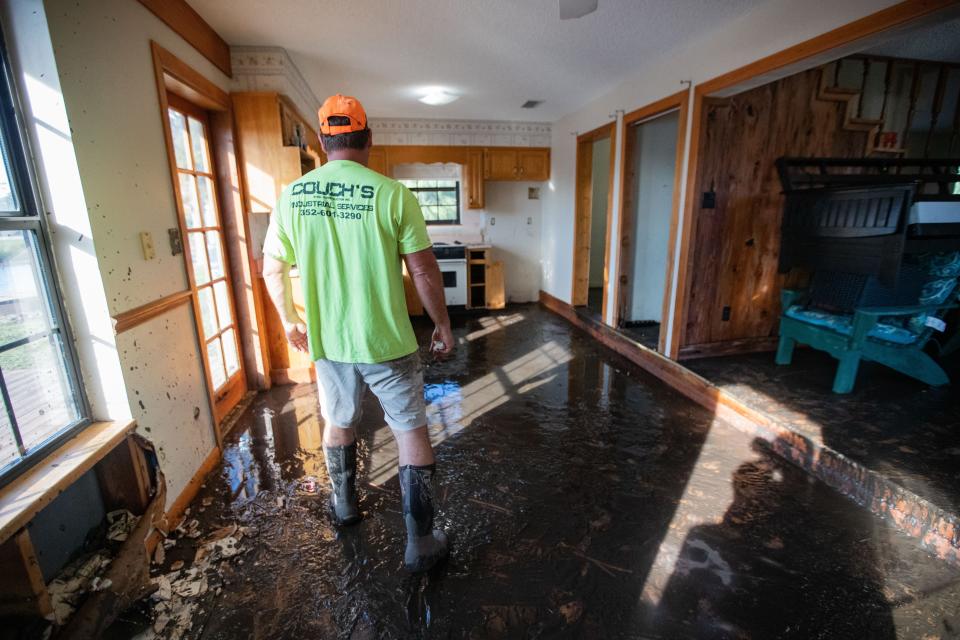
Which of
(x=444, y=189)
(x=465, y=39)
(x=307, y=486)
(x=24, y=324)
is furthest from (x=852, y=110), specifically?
(x=24, y=324)

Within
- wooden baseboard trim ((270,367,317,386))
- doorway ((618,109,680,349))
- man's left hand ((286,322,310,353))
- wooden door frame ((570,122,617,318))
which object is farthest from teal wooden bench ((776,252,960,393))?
wooden baseboard trim ((270,367,317,386))

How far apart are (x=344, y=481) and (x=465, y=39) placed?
2.80m

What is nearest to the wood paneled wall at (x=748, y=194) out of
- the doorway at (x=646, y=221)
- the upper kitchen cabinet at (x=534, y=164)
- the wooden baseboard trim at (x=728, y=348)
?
the wooden baseboard trim at (x=728, y=348)

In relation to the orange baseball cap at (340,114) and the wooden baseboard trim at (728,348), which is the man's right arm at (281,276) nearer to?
the orange baseball cap at (340,114)

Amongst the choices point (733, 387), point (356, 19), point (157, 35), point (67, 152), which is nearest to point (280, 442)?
point (67, 152)

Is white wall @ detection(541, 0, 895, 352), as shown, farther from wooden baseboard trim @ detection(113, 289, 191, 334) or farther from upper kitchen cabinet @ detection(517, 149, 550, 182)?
wooden baseboard trim @ detection(113, 289, 191, 334)

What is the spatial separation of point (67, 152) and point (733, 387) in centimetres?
340

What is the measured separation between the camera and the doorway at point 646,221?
3900 mm

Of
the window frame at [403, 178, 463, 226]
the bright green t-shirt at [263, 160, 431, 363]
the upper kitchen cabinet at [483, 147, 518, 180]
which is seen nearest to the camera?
the bright green t-shirt at [263, 160, 431, 363]

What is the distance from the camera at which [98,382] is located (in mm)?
1525

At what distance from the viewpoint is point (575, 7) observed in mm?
1756

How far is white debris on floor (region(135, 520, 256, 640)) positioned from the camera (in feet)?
4.42

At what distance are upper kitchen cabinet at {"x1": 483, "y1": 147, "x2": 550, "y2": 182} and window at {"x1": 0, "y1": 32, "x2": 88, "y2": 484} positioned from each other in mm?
4670

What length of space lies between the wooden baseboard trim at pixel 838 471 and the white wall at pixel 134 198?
2921 mm
